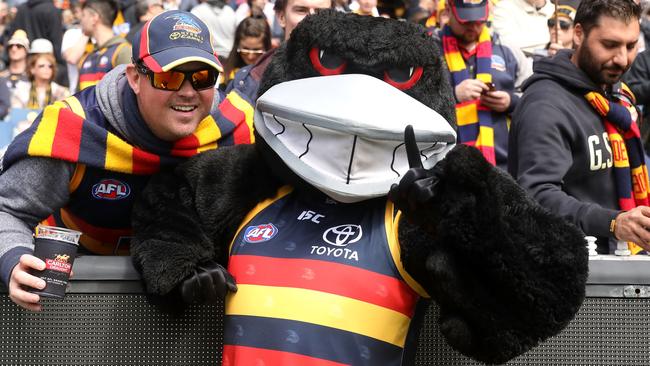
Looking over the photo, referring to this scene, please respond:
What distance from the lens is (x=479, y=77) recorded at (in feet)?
19.1

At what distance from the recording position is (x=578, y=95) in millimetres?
4551

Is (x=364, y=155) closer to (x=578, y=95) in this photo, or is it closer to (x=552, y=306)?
(x=552, y=306)

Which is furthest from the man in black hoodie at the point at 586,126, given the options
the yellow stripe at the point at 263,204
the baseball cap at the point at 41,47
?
the baseball cap at the point at 41,47

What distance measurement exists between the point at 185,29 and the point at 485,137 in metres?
2.43

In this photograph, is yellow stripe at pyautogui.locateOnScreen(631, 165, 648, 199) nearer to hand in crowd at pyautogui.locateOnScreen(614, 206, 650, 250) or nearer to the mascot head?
hand in crowd at pyautogui.locateOnScreen(614, 206, 650, 250)

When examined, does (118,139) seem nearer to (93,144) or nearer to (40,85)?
(93,144)

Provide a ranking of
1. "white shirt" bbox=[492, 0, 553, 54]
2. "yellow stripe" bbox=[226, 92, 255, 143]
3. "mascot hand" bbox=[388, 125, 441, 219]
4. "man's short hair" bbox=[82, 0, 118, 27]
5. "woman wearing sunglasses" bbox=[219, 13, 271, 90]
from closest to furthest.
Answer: "mascot hand" bbox=[388, 125, 441, 219] → "yellow stripe" bbox=[226, 92, 255, 143] → "woman wearing sunglasses" bbox=[219, 13, 271, 90] → "white shirt" bbox=[492, 0, 553, 54] → "man's short hair" bbox=[82, 0, 118, 27]

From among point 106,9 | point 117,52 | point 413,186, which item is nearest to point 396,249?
point 413,186

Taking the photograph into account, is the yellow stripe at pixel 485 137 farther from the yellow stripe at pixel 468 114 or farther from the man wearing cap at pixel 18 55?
the man wearing cap at pixel 18 55

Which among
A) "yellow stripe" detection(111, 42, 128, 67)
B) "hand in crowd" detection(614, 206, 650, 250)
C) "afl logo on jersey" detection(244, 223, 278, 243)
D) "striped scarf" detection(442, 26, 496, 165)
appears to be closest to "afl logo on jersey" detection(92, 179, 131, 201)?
"afl logo on jersey" detection(244, 223, 278, 243)

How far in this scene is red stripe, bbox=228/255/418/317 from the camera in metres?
2.94

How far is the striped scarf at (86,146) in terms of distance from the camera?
3527mm

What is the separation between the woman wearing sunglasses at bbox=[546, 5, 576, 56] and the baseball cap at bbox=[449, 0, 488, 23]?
171 centimetres

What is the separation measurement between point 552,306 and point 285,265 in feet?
2.54
